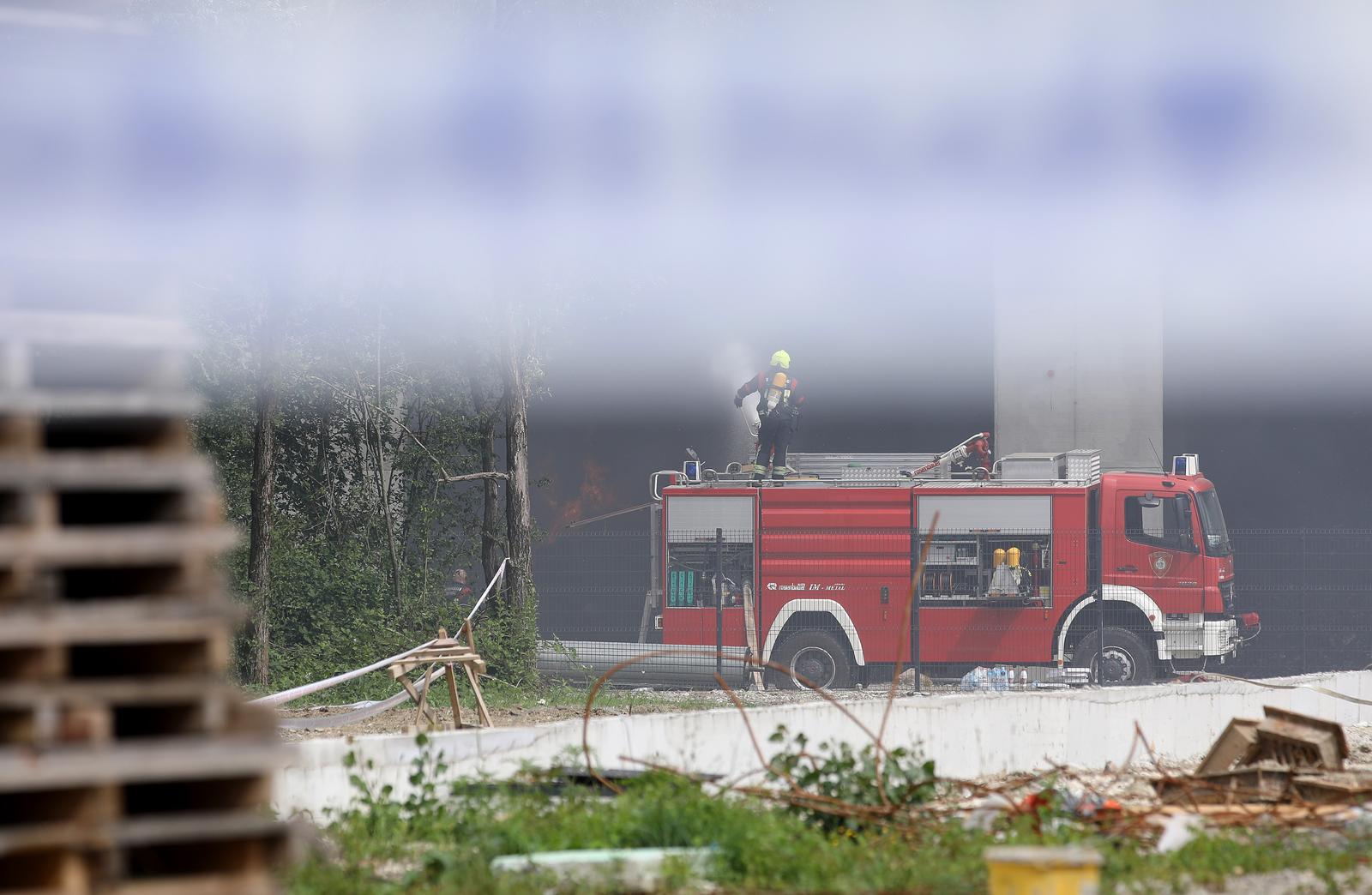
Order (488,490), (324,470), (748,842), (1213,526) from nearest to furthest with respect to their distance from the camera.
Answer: (748,842), (1213,526), (488,490), (324,470)

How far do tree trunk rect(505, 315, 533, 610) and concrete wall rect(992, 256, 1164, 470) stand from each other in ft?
25.4

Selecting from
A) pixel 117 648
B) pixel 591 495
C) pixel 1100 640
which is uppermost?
pixel 591 495

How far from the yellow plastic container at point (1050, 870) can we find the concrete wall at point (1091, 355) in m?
16.3

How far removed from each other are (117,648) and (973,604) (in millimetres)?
12424

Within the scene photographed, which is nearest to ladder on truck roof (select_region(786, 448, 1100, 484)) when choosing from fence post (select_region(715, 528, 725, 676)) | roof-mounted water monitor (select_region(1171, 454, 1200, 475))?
roof-mounted water monitor (select_region(1171, 454, 1200, 475))

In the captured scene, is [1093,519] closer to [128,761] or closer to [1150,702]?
[1150,702]

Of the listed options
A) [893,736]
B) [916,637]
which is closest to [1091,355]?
[916,637]

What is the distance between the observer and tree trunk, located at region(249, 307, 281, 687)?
1525 cm

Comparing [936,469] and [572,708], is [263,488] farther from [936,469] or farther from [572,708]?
[936,469]

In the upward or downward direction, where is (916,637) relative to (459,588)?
downward

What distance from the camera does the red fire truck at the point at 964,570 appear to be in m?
15.1

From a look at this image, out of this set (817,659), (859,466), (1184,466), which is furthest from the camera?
(859,466)

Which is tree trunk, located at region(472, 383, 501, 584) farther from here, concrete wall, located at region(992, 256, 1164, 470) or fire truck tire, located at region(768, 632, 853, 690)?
concrete wall, located at region(992, 256, 1164, 470)

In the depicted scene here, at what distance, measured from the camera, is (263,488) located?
15484mm
